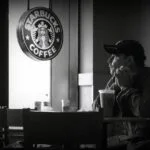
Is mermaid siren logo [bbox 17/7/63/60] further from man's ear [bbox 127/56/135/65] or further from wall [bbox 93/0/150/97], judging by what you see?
man's ear [bbox 127/56/135/65]

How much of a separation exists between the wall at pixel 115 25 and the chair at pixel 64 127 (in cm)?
381

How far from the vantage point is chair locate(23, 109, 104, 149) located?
5.12ft

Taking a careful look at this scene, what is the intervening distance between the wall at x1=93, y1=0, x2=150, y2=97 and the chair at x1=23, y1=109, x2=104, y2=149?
150 inches

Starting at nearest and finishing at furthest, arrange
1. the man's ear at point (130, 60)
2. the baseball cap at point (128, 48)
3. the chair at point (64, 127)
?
the chair at point (64, 127) → the baseball cap at point (128, 48) → the man's ear at point (130, 60)

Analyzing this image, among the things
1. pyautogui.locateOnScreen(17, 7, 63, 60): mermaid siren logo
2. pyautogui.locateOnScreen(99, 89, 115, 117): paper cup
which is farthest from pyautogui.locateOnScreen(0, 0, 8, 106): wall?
pyautogui.locateOnScreen(99, 89, 115, 117): paper cup

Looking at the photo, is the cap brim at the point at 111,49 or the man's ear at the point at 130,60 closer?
the cap brim at the point at 111,49

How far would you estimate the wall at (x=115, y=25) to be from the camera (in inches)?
212

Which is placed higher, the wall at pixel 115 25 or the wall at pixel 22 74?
the wall at pixel 115 25

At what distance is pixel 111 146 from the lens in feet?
6.68

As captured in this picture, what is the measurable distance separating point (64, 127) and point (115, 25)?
410cm

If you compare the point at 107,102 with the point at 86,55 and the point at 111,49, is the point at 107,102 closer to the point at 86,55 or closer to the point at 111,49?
the point at 111,49

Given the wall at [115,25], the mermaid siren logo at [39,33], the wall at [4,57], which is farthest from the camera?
the wall at [115,25]

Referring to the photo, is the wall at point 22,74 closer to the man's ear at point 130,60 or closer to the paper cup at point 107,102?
the man's ear at point 130,60

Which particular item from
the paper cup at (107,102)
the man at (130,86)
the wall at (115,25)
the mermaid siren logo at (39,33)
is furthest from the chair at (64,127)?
the wall at (115,25)
